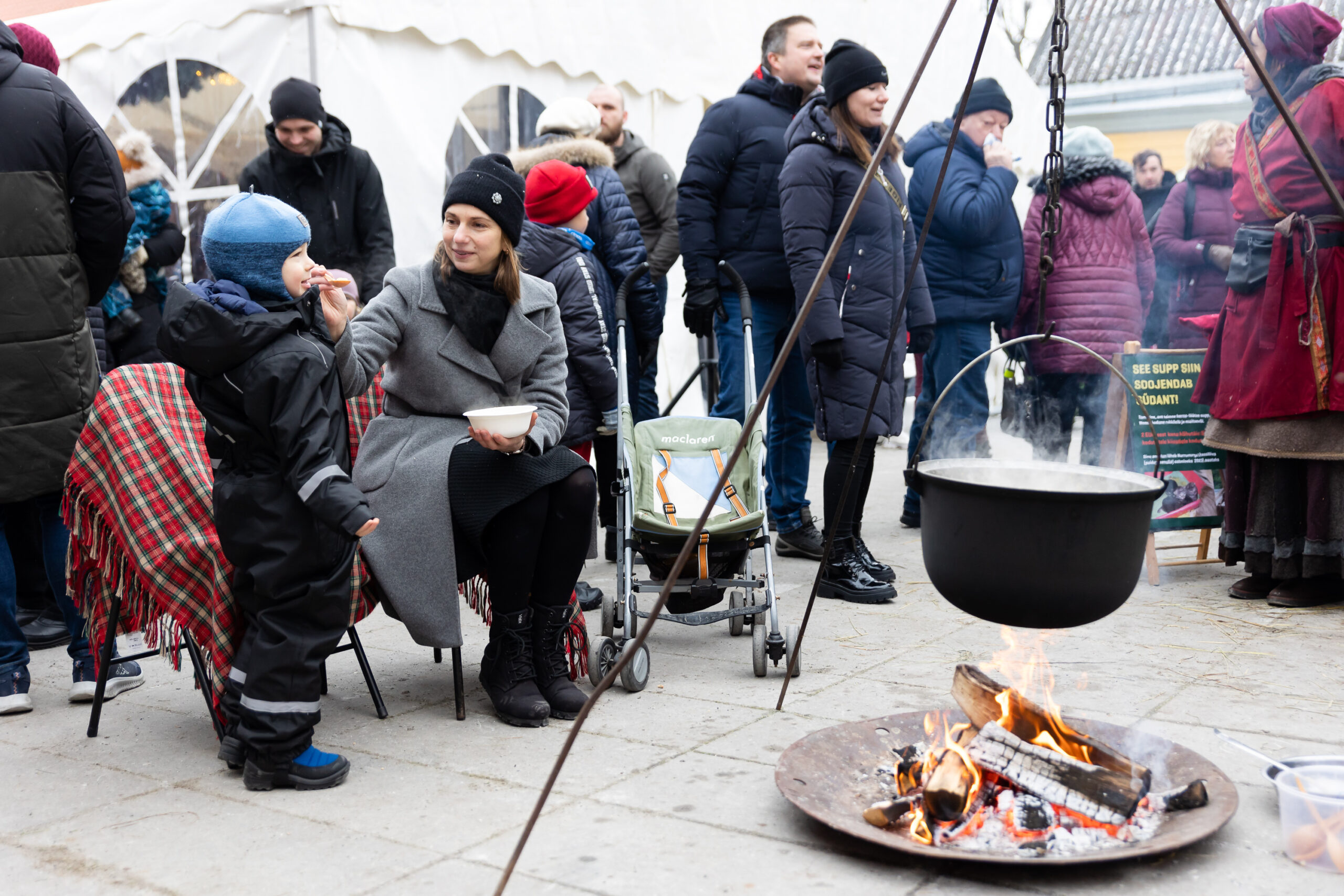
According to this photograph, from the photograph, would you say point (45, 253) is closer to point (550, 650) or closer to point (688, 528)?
point (550, 650)

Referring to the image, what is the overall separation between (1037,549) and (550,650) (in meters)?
1.70

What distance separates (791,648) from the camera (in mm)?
4340

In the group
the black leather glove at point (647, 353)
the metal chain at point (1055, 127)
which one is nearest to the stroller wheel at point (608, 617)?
the black leather glove at point (647, 353)

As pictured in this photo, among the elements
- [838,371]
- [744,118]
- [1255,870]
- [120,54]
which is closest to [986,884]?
[1255,870]

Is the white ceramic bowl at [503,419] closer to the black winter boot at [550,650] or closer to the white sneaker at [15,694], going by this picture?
the black winter boot at [550,650]

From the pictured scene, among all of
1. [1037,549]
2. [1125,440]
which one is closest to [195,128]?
[1125,440]

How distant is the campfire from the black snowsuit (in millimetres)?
1445

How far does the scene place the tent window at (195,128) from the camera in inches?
246

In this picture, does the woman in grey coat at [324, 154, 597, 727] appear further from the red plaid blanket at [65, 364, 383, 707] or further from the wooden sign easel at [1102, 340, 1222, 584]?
the wooden sign easel at [1102, 340, 1222, 584]

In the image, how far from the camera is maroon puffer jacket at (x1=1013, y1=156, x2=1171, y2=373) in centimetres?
615

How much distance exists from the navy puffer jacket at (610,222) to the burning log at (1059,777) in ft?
10.0

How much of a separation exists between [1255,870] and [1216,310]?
5035 mm

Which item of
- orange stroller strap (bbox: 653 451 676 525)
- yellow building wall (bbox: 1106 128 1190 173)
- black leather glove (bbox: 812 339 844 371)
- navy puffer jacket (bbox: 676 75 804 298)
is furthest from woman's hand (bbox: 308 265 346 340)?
yellow building wall (bbox: 1106 128 1190 173)

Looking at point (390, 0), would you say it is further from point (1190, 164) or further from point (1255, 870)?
point (1255, 870)
